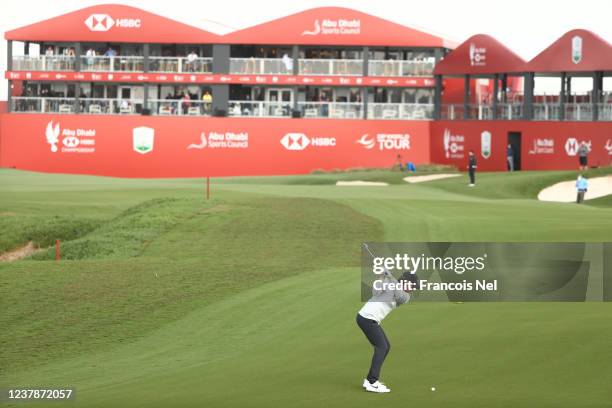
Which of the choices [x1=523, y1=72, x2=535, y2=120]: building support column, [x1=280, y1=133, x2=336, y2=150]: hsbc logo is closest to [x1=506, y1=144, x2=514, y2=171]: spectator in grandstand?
[x1=523, y1=72, x2=535, y2=120]: building support column

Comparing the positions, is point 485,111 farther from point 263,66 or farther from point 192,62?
point 192,62

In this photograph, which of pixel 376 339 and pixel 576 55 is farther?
pixel 576 55

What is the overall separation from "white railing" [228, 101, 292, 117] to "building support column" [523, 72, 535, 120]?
13.9 meters

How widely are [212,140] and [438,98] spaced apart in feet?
42.4

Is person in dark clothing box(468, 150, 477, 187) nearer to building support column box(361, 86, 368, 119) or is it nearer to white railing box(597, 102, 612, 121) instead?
white railing box(597, 102, 612, 121)

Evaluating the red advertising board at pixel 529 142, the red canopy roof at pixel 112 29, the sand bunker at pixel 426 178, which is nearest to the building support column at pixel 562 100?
the red advertising board at pixel 529 142

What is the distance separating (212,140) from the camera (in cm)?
7350

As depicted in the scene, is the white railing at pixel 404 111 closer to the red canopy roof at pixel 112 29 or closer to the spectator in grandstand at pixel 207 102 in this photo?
the spectator in grandstand at pixel 207 102

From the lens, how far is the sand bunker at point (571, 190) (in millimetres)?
56000

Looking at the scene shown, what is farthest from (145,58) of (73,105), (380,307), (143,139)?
(380,307)

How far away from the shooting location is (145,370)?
70.9 feet

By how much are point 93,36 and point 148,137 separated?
676 centimetres

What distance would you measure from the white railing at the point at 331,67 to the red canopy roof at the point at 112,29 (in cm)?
534

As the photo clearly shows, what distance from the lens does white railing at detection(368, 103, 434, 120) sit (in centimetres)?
7369
